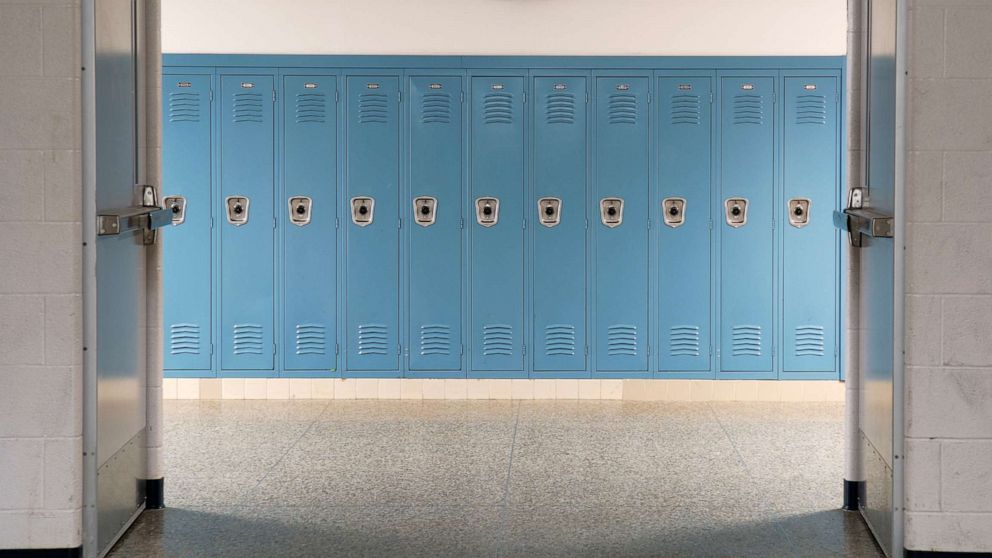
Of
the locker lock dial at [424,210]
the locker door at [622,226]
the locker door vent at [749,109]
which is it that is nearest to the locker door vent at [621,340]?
the locker door at [622,226]

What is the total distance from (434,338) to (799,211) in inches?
92.5

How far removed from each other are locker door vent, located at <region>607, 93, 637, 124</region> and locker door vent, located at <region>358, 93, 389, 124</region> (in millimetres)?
1352

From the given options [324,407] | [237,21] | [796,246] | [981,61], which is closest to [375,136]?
Result: [237,21]

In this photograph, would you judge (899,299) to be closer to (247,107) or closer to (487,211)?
(487,211)

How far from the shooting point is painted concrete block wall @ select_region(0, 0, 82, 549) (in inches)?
166

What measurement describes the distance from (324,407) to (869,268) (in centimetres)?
371

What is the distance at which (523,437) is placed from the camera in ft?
21.8

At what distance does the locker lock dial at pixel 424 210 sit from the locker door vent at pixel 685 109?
5.05ft

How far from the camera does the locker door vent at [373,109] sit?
300 inches

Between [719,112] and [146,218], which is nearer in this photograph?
[146,218]

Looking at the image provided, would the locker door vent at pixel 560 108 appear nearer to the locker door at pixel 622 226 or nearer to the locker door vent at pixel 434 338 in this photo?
the locker door at pixel 622 226

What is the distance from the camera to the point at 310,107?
7641 millimetres

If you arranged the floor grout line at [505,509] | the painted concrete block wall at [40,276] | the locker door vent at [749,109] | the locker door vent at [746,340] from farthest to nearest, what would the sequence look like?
the locker door vent at [746,340]
the locker door vent at [749,109]
the floor grout line at [505,509]
the painted concrete block wall at [40,276]

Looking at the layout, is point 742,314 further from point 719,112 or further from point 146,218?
point 146,218
